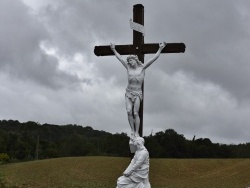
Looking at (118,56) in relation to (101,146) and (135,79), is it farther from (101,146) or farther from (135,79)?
(101,146)

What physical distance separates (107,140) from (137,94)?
60.6 m

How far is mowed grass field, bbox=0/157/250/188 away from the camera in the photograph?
35.9 m

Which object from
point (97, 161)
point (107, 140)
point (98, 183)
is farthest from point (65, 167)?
point (107, 140)

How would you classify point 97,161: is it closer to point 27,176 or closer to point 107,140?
point 27,176

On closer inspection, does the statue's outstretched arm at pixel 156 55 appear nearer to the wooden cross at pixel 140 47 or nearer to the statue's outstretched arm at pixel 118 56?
the wooden cross at pixel 140 47

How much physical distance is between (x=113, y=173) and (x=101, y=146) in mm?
34922

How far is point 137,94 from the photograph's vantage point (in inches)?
496

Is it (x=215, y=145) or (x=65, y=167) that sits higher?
(x=215, y=145)

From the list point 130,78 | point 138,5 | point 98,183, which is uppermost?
point 138,5

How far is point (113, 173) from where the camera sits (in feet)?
133

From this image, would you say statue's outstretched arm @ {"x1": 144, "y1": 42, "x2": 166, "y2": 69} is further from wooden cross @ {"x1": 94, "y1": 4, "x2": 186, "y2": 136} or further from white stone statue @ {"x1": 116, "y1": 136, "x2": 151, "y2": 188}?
white stone statue @ {"x1": 116, "y1": 136, "x2": 151, "y2": 188}

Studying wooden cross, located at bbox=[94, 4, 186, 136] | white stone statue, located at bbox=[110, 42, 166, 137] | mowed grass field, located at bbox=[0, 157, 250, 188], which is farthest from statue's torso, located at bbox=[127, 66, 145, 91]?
mowed grass field, located at bbox=[0, 157, 250, 188]

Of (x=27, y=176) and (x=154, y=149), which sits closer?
(x=27, y=176)

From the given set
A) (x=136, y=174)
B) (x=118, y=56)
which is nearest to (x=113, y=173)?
(x=118, y=56)
